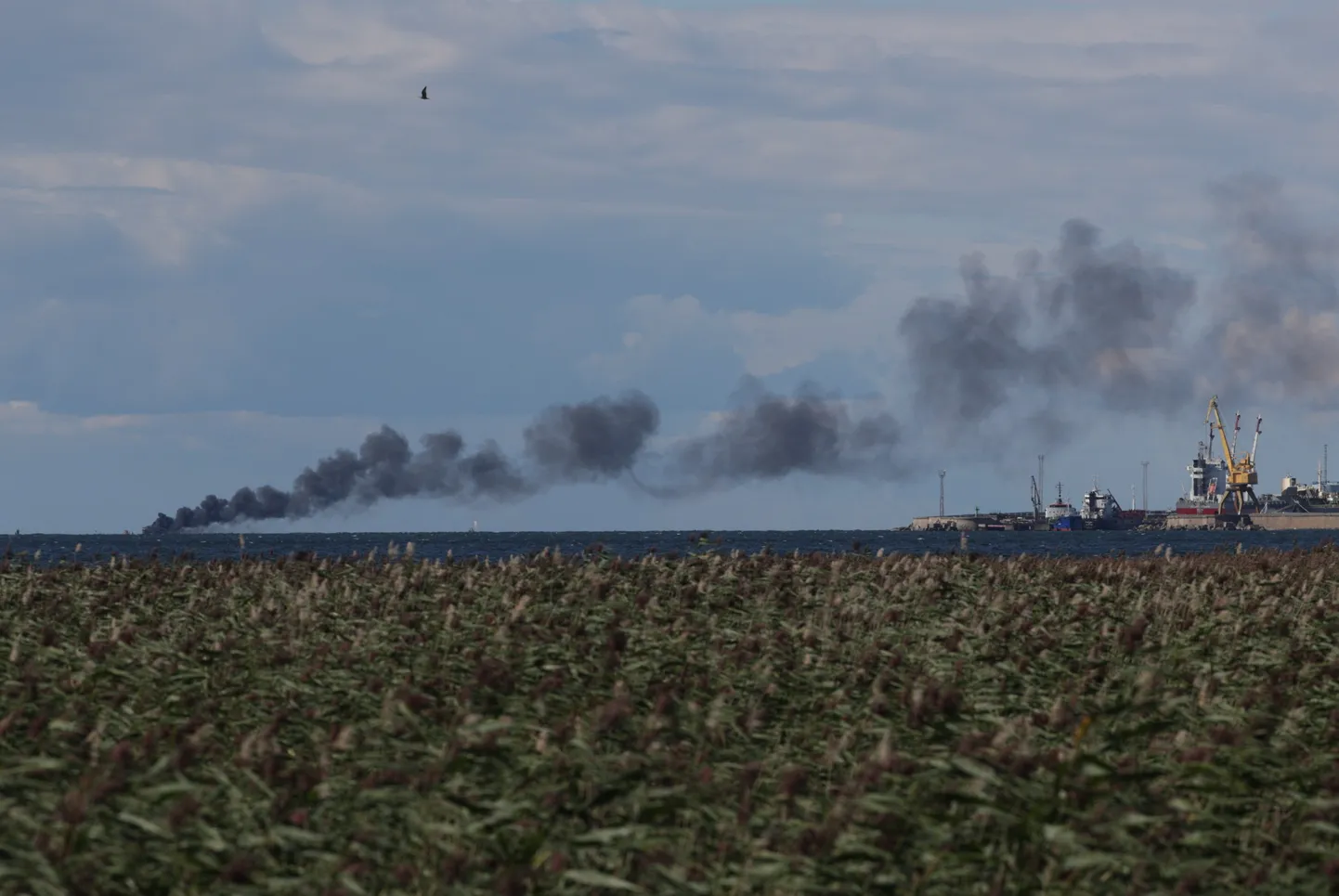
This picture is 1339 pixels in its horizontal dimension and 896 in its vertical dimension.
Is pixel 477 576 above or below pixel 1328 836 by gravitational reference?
above

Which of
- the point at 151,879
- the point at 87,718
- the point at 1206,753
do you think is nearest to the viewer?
Answer: the point at 151,879

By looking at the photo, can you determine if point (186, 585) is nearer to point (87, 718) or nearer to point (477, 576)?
point (477, 576)

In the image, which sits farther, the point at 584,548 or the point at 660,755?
the point at 584,548

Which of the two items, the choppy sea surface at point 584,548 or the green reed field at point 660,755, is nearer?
the green reed field at point 660,755

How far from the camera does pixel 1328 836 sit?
416 inches

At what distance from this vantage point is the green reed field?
28.6ft

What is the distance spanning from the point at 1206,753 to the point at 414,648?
275 inches

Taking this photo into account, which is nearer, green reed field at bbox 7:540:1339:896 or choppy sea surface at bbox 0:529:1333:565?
green reed field at bbox 7:540:1339:896

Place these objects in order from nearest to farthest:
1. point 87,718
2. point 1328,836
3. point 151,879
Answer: point 151,879
point 1328,836
point 87,718

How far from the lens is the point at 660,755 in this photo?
959cm

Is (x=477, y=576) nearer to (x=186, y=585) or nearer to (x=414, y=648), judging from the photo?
(x=186, y=585)

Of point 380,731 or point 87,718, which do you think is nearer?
point 380,731

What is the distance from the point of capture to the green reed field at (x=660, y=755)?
872 cm

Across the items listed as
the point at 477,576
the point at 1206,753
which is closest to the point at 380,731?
the point at 1206,753
